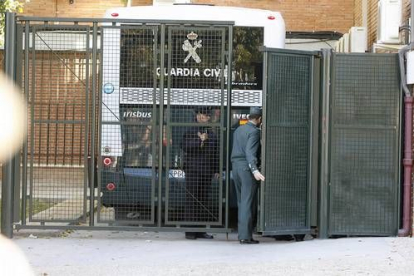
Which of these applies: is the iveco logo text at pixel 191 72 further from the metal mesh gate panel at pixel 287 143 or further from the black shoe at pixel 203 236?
the black shoe at pixel 203 236

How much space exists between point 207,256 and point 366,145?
2.81m

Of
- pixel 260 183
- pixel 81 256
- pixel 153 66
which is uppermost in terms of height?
pixel 153 66

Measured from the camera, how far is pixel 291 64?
36.3 ft

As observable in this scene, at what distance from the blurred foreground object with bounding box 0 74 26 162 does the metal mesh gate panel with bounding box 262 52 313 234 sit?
354cm

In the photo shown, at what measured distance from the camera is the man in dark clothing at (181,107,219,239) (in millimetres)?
11383

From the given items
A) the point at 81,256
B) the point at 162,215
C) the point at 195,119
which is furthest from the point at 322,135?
the point at 81,256

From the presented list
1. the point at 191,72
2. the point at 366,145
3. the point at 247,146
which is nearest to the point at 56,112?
the point at 191,72

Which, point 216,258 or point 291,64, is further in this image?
point 291,64

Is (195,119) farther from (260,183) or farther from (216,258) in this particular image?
(216,258)

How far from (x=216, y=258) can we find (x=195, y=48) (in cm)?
327

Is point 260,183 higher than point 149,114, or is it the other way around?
point 149,114

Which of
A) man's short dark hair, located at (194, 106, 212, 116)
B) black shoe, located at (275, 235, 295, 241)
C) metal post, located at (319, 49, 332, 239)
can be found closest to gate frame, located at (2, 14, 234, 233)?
man's short dark hair, located at (194, 106, 212, 116)

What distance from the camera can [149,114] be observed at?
454 inches

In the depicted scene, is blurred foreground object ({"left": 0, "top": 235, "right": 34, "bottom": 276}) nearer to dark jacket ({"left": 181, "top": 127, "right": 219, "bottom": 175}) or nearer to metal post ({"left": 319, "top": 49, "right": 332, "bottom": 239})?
dark jacket ({"left": 181, "top": 127, "right": 219, "bottom": 175})
